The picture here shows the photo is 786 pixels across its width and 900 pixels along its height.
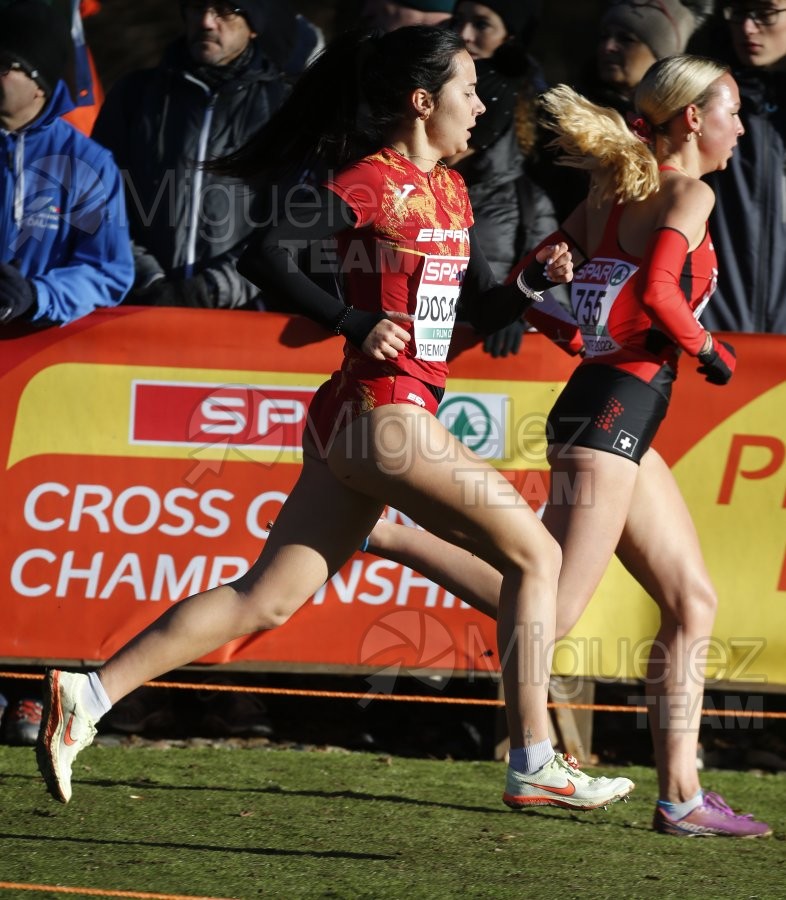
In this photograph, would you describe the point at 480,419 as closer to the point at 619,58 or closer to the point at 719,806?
the point at 719,806

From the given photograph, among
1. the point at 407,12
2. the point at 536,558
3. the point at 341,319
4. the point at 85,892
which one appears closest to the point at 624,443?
the point at 536,558

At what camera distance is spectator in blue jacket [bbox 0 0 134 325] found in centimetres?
598

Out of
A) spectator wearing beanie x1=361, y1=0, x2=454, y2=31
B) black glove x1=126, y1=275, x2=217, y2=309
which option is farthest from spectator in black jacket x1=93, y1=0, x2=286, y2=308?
spectator wearing beanie x1=361, y1=0, x2=454, y2=31

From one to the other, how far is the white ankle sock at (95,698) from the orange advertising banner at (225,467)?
5.89 ft

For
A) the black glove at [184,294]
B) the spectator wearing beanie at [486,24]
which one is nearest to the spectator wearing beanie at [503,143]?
the spectator wearing beanie at [486,24]

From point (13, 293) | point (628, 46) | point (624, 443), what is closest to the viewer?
point (624, 443)

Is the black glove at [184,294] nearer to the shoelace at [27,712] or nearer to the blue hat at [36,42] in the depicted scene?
the blue hat at [36,42]

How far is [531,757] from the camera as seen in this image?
3977mm

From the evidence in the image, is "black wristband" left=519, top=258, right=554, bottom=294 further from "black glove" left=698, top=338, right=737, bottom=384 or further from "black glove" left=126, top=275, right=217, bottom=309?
"black glove" left=126, top=275, right=217, bottom=309

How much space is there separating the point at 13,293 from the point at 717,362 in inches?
98.1

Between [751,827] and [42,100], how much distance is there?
3878 millimetres

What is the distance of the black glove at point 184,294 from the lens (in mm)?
6309

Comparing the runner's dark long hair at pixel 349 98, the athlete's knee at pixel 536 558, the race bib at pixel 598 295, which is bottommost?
the athlete's knee at pixel 536 558

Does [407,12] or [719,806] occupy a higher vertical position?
[407,12]
